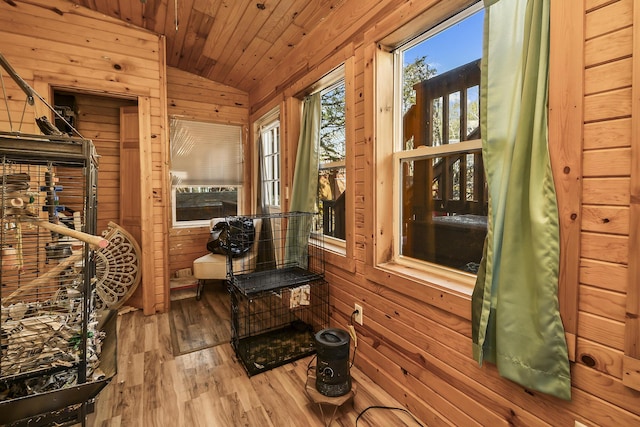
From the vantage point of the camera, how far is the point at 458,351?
1.38m

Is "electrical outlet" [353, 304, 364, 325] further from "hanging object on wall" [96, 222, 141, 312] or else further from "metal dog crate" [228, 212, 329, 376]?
"hanging object on wall" [96, 222, 141, 312]

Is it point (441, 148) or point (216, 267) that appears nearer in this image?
point (441, 148)

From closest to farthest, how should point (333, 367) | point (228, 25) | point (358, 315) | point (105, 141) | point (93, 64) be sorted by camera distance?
1. point (333, 367)
2. point (358, 315)
3. point (228, 25)
4. point (93, 64)
5. point (105, 141)

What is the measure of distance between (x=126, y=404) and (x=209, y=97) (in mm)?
3344

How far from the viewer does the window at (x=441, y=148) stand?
4.81ft

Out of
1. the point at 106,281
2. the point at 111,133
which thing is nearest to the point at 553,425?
the point at 106,281

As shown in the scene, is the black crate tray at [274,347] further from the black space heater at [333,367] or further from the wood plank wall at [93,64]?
the wood plank wall at [93,64]

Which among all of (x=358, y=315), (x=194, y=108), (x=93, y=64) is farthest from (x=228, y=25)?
(x=358, y=315)

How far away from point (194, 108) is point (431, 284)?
352cm

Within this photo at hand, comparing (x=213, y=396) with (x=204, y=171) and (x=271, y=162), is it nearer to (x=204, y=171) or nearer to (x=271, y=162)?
(x=271, y=162)

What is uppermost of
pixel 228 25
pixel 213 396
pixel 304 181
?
pixel 228 25

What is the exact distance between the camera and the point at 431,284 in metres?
1.50

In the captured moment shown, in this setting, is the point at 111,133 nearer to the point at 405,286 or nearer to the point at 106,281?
the point at 106,281

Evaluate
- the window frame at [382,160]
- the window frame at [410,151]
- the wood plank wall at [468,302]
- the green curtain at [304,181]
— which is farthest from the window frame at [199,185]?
the window frame at [410,151]
